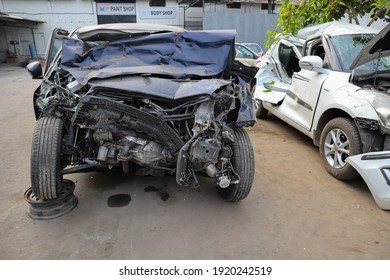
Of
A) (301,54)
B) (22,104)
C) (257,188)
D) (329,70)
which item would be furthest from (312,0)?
(22,104)

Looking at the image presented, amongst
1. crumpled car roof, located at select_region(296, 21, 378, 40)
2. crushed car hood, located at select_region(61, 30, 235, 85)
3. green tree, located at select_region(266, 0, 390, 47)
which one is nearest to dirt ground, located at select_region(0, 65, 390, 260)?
crushed car hood, located at select_region(61, 30, 235, 85)

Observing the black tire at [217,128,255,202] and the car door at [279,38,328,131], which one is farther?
the car door at [279,38,328,131]

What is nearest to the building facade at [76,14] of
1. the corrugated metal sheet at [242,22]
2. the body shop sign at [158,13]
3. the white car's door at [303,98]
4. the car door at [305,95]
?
the body shop sign at [158,13]

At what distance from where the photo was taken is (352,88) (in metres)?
3.61

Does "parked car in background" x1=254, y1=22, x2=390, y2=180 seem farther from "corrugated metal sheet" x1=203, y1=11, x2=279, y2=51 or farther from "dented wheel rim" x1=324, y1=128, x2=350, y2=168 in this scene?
"corrugated metal sheet" x1=203, y1=11, x2=279, y2=51

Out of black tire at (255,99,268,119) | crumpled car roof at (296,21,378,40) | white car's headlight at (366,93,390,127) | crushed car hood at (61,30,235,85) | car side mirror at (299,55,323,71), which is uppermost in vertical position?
crumpled car roof at (296,21,378,40)

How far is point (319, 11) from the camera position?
623cm

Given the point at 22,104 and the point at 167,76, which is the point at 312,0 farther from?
the point at 22,104

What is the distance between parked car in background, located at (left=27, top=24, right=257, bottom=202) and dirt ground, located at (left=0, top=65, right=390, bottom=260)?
318 mm

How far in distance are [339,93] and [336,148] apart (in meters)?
0.69

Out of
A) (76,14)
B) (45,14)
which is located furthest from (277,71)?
(45,14)

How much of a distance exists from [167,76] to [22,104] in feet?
20.0

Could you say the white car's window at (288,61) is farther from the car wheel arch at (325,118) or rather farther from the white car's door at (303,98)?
the car wheel arch at (325,118)

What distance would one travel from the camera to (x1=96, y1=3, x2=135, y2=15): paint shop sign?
70.8 feet
